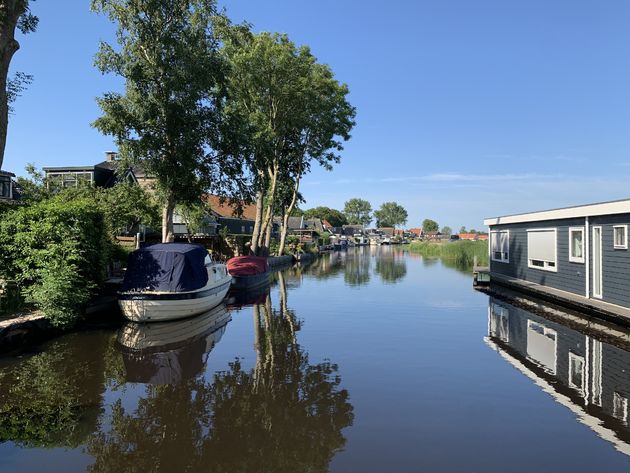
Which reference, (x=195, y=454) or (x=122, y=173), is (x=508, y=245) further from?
(x=195, y=454)

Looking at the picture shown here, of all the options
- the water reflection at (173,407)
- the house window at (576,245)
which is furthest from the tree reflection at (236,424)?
the house window at (576,245)

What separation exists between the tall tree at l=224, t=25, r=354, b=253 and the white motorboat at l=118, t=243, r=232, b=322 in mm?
12131

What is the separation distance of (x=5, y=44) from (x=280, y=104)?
993 inches

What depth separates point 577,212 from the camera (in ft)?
56.3

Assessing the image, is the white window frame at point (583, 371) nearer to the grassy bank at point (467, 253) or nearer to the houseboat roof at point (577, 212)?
the houseboat roof at point (577, 212)

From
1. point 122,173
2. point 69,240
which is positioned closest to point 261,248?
point 122,173

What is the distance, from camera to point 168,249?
15641 mm

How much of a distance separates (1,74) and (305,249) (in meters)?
54.8

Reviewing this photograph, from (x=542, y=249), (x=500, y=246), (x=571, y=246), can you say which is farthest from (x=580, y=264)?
(x=500, y=246)

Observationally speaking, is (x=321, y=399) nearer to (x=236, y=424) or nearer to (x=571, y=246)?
(x=236, y=424)

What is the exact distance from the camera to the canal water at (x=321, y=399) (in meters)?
5.93

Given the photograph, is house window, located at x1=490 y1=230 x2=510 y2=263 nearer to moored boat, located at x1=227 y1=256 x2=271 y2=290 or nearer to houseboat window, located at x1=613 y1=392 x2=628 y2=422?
moored boat, located at x1=227 y1=256 x2=271 y2=290

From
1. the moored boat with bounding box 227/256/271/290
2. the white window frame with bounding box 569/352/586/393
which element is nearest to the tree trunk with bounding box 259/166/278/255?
the moored boat with bounding box 227/256/271/290

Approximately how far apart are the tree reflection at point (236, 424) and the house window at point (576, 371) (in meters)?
4.81
